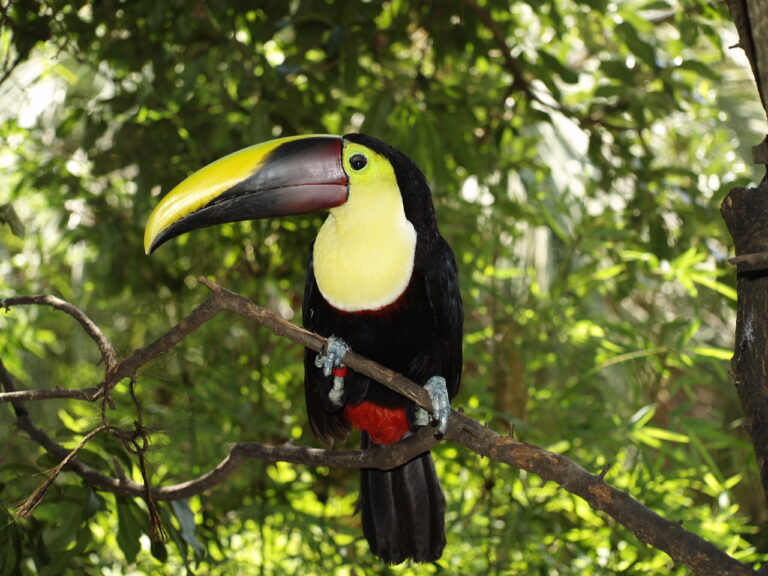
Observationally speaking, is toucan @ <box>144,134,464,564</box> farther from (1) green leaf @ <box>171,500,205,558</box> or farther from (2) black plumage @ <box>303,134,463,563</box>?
(1) green leaf @ <box>171,500,205,558</box>

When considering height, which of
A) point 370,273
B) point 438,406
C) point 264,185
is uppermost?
point 264,185

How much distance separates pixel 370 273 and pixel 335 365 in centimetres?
33

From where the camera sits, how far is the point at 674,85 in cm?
345

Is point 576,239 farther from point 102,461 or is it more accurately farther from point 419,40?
point 102,461

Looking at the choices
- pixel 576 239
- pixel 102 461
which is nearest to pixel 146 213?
pixel 102 461

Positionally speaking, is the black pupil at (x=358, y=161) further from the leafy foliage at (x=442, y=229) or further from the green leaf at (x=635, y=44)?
the green leaf at (x=635, y=44)

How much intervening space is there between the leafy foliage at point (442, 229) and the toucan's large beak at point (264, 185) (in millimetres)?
538

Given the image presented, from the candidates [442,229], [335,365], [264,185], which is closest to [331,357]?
[335,365]

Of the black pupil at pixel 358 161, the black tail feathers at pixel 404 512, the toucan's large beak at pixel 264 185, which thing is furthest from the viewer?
the black tail feathers at pixel 404 512

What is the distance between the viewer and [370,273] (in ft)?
8.05

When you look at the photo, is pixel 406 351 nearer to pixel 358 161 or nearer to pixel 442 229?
pixel 358 161

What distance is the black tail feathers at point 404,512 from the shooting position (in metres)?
2.75

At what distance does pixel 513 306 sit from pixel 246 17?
1.73 metres

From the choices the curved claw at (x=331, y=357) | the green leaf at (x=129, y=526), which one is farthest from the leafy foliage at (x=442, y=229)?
the curved claw at (x=331, y=357)
